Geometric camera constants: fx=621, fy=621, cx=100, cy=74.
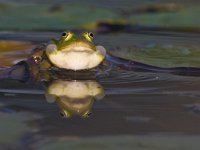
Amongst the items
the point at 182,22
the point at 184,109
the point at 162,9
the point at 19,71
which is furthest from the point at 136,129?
the point at 162,9

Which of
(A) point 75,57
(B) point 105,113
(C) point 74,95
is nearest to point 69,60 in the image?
(A) point 75,57

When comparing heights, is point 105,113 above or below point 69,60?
below

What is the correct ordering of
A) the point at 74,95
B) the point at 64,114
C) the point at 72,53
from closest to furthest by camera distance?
the point at 64,114 → the point at 74,95 → the point at 72,53

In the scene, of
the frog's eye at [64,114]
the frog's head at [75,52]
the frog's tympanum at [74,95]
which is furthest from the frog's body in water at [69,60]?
the frog's eye at [64,114]

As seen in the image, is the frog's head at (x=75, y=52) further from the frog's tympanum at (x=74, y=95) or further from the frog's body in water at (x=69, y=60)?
the frog's tympanum at (x=74, y=95)

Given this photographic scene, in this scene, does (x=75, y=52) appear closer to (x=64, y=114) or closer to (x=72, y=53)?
(x=72, y=53)

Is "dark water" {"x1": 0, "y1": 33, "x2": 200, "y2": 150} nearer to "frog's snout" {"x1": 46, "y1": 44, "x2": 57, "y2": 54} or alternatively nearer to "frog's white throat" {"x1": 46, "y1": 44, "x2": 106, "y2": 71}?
"frog's white throat" {"x1": 46, "y1": 44, "x2": 106, "y2": 71}
